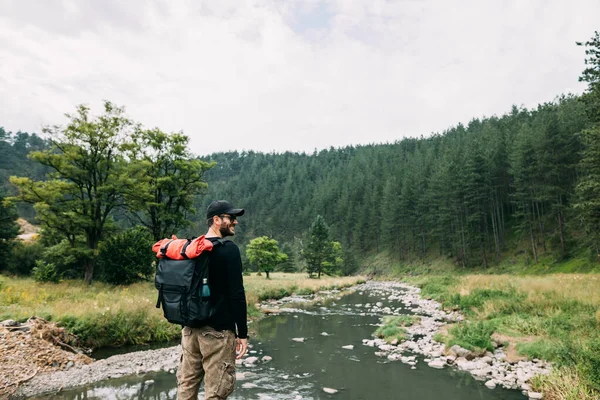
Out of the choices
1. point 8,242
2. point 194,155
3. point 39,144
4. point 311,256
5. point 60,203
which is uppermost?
point 39,144

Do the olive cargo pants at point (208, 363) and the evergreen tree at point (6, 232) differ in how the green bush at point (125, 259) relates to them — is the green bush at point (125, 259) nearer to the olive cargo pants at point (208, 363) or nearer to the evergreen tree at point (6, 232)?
the evergreen tree at point (6, 232)

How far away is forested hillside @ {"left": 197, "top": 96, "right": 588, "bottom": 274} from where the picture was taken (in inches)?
1909

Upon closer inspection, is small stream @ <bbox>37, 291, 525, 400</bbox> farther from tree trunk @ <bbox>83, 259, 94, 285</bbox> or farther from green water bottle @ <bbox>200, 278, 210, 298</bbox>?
tree trunk @ <bbox>83, 259, 94, 285</bbox>

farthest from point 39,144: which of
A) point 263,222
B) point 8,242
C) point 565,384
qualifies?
point 565,384

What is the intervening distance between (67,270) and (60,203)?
234 inches

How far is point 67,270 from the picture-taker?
88.7 feet

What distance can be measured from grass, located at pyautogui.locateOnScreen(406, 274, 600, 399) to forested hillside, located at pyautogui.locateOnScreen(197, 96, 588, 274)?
63.3 feet

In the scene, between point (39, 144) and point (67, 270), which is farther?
point (39, 144)

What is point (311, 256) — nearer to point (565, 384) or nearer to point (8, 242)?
point (8, 242)

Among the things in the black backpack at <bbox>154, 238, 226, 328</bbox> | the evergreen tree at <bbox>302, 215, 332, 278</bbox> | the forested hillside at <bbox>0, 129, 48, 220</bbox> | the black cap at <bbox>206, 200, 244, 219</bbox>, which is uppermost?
the forested hillside at <bbox>0, 129, 48, 220</bbox>

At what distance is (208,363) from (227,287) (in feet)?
3.09

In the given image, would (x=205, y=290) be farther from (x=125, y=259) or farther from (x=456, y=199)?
(x=456, y=199)

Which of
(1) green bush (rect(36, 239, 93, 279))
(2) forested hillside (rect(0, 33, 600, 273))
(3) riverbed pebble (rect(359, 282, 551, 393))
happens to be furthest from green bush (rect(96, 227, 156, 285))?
(3) riverbed pebble (rect(359, 282, 551, 393))

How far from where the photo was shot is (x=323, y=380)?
29.9 feet
